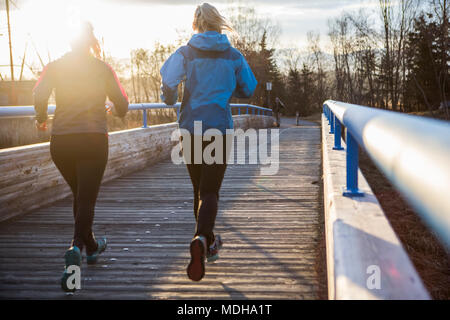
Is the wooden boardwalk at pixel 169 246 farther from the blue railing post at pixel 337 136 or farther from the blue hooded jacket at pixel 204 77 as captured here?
the blue hooded jacket at pixel 204 77

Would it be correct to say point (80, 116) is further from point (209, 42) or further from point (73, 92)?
point (209, 42)

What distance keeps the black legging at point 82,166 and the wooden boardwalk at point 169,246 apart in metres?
0.42

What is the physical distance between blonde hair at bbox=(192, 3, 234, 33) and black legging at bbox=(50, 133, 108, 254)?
1.09m

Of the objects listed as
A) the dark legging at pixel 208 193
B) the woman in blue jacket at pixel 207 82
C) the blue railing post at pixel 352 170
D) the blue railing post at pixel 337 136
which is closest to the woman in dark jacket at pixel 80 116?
Result: the woman in blue jacket at pixel 207 82

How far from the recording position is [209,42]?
330 centimetres

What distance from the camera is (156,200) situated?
6441 millimetres

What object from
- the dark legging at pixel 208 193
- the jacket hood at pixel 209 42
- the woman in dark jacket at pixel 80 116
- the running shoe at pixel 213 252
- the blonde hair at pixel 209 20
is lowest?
the running shoe at pixel 213 252

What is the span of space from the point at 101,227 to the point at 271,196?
2.47 meters

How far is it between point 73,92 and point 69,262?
1207mm

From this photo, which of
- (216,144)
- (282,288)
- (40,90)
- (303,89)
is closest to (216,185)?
(216,144)

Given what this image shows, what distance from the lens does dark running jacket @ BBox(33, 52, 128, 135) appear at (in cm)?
344

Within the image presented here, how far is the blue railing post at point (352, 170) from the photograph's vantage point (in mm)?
2834

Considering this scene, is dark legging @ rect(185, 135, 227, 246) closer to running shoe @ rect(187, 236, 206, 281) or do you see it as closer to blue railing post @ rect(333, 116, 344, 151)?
running shoe @ rect(187, 236, 206, 281)

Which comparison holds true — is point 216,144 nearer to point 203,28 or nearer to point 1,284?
point 203,28
